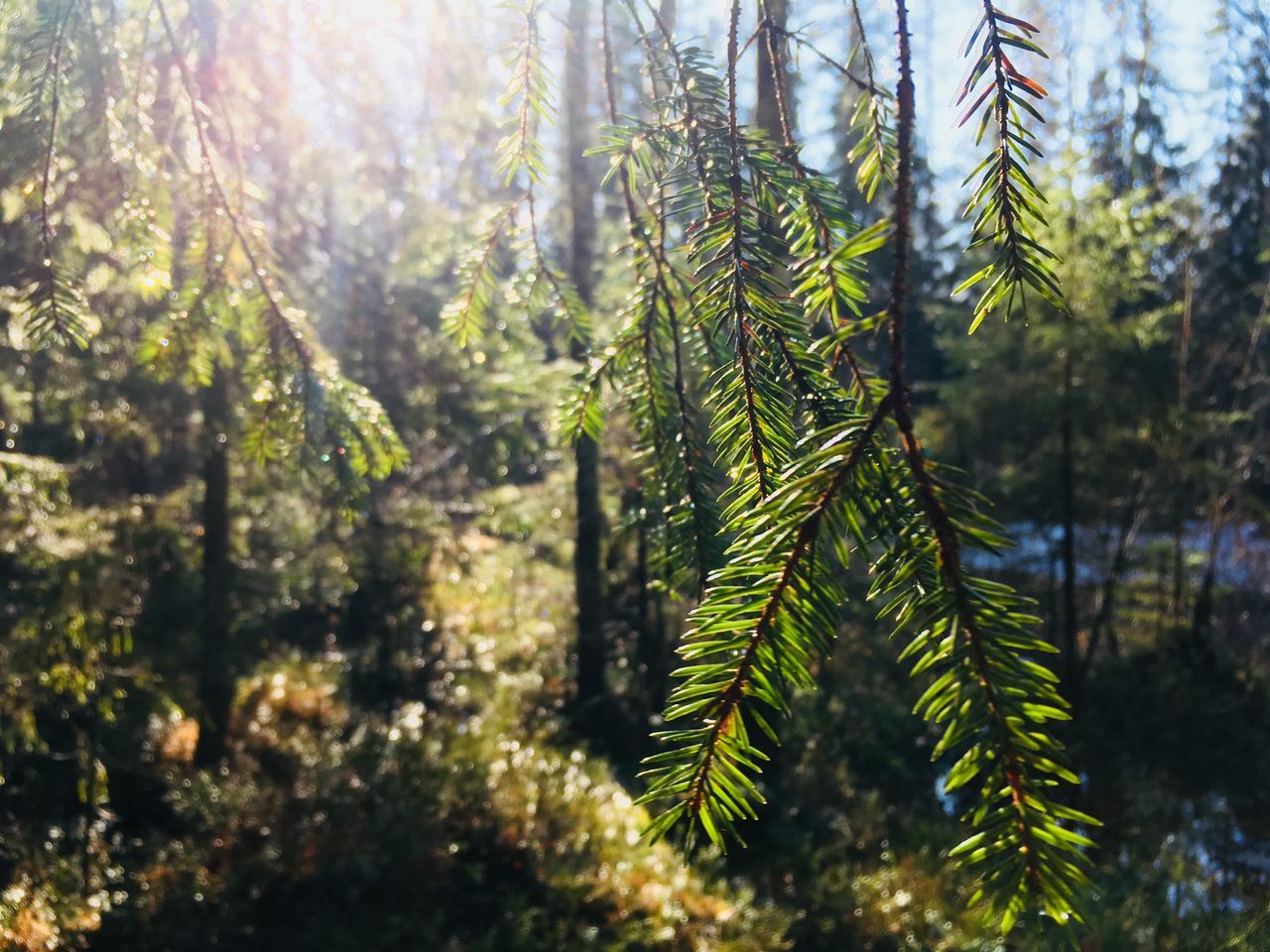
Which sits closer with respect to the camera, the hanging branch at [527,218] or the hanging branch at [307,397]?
the hanging branch at [527,218]

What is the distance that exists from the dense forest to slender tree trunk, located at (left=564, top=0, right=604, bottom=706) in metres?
0.06

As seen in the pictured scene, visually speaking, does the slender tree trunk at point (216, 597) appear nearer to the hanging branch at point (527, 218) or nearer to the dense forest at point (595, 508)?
the dense forest at point (595, 508)

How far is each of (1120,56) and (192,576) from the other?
47.9ft

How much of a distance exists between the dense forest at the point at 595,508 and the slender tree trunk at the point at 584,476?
61 mm

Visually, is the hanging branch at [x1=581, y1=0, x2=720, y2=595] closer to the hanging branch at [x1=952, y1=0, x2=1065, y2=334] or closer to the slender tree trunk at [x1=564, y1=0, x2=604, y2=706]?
the hanging branch at [x1=952, y1=0, x2=1065, y2=334]

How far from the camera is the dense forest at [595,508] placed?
80cm

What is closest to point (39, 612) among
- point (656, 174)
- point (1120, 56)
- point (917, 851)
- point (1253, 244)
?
point (656, 174)

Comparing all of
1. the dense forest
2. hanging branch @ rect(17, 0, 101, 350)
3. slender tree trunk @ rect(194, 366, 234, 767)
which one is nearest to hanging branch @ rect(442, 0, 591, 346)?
the dense forest

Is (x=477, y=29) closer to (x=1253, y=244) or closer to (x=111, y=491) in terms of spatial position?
(x=111, y=491)

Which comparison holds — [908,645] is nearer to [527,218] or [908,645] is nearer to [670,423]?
[670,423]

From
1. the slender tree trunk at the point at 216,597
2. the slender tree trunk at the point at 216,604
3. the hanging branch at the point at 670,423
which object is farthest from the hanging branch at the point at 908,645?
the slender tree trunk at the point at 216,597

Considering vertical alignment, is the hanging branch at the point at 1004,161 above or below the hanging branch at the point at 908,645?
above

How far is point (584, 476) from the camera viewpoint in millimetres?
7711

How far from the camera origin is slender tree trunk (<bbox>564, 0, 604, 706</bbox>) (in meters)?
7.46
